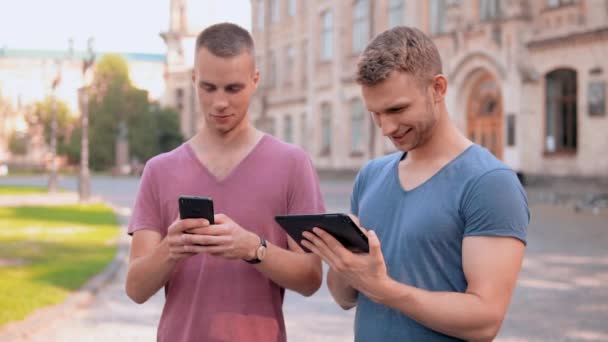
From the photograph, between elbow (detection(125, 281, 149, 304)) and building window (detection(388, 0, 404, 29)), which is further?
building window (detection(388, 0, 404, 29))

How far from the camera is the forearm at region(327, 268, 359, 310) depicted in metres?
3.02

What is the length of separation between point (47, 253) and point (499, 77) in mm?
21217

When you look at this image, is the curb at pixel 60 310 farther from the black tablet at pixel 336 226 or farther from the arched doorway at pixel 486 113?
the arched doorway at pixel 486 113

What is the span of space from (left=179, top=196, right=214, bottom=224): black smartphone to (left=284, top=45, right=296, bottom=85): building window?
50.4 metres

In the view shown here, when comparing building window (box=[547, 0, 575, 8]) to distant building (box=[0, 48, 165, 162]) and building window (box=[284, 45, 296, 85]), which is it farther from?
distant building (box=[0, 48, 165, 162])

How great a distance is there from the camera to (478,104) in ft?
111

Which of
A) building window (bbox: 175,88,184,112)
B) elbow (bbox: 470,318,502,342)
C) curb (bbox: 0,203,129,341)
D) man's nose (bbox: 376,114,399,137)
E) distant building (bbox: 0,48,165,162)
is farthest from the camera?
distant building (bbox: 0,48,165,162)

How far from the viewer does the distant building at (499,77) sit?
28.3 metres

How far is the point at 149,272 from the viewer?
3.16 metres

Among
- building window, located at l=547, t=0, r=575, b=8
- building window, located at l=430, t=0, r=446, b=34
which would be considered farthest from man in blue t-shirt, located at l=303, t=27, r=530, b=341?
building window, located at l=430, t=0, r=446, b=34

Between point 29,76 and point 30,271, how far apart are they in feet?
359

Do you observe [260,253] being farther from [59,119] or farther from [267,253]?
[59,119]

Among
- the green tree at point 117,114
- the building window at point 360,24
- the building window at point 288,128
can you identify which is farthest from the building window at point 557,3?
the green tree at point 117,114

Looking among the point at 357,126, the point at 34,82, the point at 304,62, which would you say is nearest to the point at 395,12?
the point at 357,126
